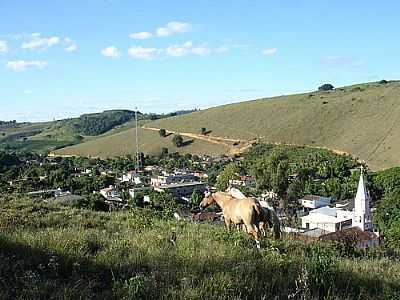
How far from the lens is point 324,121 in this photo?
356 ft

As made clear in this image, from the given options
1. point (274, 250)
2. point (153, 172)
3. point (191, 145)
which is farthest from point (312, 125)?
point (274, 250)

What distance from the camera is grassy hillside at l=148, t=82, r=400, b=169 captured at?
296 ft

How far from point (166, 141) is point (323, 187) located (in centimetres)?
6131

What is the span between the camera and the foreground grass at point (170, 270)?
412 cm

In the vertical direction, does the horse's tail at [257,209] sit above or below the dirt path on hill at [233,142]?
above

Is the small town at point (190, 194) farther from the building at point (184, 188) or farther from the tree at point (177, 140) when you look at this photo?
the tree at point (177, 140)

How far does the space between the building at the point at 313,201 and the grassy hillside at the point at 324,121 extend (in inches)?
753

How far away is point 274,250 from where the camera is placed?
246 inches

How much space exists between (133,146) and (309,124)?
151ft

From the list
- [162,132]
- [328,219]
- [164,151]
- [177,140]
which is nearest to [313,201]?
[328,219]

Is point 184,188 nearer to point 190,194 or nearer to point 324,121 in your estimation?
point 190,194

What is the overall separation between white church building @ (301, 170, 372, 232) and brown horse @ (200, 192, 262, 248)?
30.9 meters

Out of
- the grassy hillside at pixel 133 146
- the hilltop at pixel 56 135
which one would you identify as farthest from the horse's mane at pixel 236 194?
the hilltop at pixel 56 135

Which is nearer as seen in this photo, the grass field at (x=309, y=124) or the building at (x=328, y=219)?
the building at (x=328, y=219)
